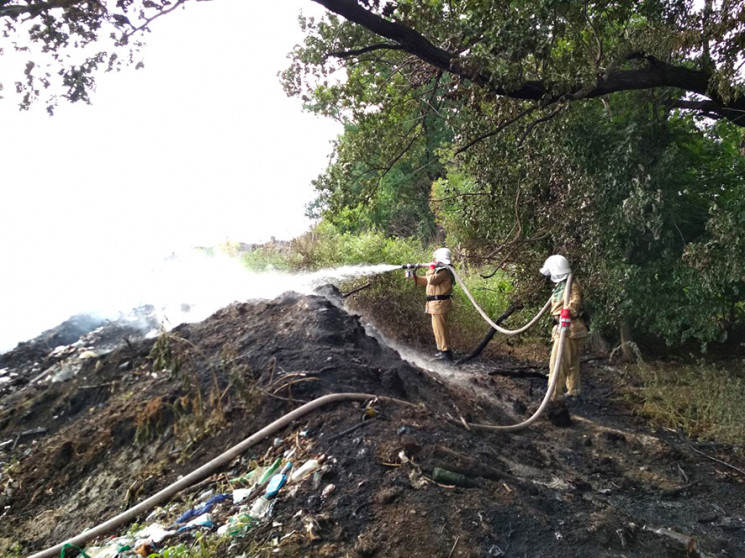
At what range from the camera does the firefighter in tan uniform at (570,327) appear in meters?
6.98

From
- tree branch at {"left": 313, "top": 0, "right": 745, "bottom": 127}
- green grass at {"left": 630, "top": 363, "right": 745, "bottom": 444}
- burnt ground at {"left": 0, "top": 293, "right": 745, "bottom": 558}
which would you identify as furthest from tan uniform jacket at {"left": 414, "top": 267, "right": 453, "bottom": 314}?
tree branch at {"left": 313, "top": 0, "right": 745, "bottom": 127}

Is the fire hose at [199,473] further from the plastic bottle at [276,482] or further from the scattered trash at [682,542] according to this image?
the scattered trash at [682,542]

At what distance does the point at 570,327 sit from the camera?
7.06 metres

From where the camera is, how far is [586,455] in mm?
5465

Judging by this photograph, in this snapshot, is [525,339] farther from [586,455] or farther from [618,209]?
[586,455]

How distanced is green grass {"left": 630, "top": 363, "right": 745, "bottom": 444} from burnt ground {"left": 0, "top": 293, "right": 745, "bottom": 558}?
27 cm

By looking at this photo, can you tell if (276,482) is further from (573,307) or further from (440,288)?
(440,288)

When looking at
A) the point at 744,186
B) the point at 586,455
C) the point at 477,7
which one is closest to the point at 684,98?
the point at 744,186

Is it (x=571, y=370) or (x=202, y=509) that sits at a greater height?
(x=202, y=509)

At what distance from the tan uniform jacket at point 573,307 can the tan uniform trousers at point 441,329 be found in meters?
2.14

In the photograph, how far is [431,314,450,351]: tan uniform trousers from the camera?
29.3ft

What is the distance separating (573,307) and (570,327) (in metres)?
0.33

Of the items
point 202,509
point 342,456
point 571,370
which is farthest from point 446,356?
point 202,509

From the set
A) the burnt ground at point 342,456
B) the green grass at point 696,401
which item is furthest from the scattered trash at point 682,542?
the green grass at point 696,401
